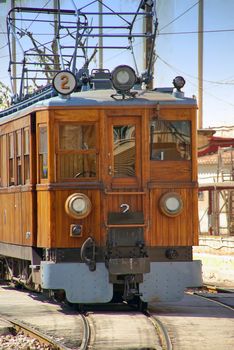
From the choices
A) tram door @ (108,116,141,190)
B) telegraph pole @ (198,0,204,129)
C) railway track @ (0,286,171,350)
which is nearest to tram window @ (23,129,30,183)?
tram door @ (108,116,141,190)

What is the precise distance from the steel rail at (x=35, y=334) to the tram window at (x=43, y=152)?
214 centimetres

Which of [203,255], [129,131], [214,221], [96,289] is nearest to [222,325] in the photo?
[96,289]

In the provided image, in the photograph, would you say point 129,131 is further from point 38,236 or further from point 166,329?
point 166,329

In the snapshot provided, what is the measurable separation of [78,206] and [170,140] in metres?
1.63

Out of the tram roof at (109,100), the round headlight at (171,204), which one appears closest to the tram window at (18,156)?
the tram roof at (109,100)

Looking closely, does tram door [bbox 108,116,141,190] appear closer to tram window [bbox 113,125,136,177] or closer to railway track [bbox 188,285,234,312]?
tram window [bbox 113,125,136,177]

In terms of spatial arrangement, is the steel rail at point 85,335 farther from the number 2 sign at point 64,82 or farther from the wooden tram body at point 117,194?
the number 2 sign at point 64,82

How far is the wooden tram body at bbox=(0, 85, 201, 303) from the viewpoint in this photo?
11469 millimetres

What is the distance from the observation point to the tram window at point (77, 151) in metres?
11.7

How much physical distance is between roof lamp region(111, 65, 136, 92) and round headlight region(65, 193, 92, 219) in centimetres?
162

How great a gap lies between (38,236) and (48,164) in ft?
3.62

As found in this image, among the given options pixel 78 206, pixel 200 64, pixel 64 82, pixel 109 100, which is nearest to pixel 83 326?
pixel 78 206

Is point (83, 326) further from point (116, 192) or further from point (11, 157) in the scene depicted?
point (11, 157)

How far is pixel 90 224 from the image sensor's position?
11.6m
